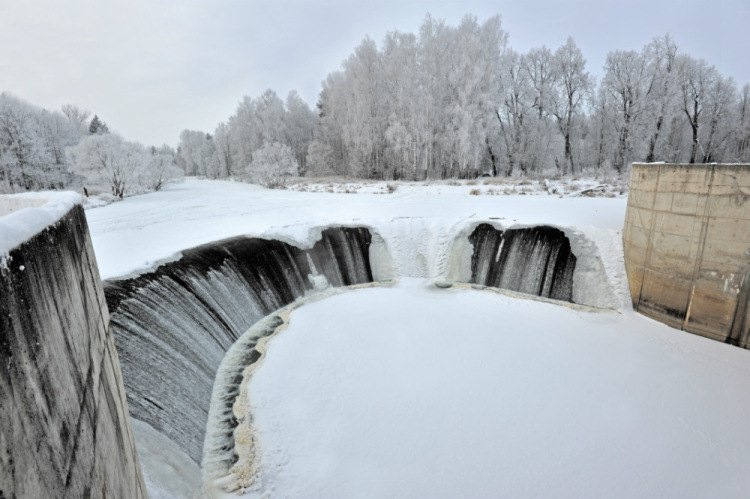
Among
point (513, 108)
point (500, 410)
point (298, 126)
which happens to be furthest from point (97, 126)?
point (500, 410)

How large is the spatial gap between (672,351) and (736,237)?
2.24 metres

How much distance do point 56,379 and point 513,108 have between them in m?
27.8

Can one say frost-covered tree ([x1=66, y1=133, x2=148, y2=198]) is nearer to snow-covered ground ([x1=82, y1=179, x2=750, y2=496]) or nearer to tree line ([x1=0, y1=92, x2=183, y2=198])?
tree line ([x1=0, y1=92, x2=183, y2=198])

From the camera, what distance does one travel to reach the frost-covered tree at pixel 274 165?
1215 inches

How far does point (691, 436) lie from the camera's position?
4.75m

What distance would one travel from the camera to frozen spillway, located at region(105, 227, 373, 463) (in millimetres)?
4613

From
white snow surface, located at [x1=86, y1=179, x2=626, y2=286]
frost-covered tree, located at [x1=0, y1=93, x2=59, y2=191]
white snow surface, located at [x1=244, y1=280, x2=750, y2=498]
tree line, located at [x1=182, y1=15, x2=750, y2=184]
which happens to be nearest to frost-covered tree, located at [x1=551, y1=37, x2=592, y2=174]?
tree line, located at [x1=182, y1=15, x2=750, y2=184]

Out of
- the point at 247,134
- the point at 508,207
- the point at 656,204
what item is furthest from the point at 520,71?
the point at 247,134

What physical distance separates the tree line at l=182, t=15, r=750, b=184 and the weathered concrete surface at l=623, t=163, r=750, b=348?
1373 centimetres

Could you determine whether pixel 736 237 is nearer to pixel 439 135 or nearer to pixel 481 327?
pixel 481 327

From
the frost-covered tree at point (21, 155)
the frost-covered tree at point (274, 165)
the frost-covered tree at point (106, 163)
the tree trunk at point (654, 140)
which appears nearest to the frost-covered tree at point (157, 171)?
the frost-covered tree at point (106, 163)

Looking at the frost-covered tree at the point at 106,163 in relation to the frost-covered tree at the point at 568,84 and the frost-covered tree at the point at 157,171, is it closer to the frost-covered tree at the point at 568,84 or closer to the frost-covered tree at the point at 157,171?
the frost-covered tree at the point at 157,171

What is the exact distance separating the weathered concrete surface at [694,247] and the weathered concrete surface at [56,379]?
893 centimetres

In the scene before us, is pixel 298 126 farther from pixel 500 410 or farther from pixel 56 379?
pixel 56 379
